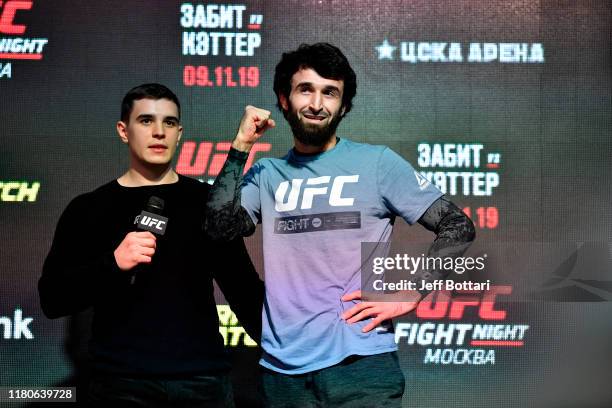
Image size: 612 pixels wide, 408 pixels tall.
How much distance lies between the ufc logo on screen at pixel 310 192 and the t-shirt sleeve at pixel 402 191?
0.10 meters

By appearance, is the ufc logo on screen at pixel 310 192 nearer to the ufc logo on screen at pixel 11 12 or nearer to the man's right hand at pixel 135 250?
the man's right hand at pixel 135 250

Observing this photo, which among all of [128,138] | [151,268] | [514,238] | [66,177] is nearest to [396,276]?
[151,268]

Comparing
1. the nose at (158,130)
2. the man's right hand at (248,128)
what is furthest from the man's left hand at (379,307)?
the nose at (158,130)

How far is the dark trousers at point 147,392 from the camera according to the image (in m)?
3.06

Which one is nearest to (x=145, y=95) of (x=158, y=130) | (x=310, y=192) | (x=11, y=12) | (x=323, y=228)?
(x=158, y=130)

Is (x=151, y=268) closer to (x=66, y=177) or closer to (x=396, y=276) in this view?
(x=396, y=276)

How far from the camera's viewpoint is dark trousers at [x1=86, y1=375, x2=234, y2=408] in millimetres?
3057

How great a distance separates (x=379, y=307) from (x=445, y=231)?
1.10ft

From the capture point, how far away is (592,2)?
4812 millimetres

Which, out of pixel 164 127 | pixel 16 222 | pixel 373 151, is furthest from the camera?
pixel 16 222

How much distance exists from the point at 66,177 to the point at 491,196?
7.36 feet

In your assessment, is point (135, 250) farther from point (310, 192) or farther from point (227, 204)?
point (310, 192)

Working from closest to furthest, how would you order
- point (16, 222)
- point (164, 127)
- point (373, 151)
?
point (373, 151)
point (164, 127)
point (16, 222)

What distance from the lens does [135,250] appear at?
2.86 metres
